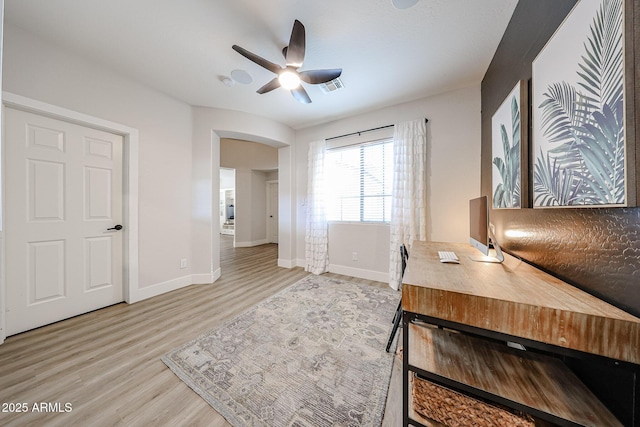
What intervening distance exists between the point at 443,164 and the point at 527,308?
237cm

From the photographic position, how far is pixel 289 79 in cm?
196

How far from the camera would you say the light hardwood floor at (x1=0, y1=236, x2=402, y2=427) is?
116 centimetres

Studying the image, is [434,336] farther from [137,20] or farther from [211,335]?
[137,20]

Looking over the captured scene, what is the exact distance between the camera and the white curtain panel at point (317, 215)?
3508mm

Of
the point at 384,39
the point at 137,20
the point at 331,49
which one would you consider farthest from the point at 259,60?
the point at 384,39

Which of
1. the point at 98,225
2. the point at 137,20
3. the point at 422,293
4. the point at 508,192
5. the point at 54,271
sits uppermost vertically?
the point at 137,20

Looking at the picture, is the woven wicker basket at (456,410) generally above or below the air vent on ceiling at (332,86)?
below

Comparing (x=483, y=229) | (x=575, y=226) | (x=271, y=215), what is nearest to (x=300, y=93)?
(x=483, y=229)

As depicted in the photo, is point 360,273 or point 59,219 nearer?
point 59,219

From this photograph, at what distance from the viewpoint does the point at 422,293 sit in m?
0.87

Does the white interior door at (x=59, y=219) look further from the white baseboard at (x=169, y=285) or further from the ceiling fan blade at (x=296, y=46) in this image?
the ceiling fan blade at (x=296, y=46)

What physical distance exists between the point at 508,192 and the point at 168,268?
12.2ft

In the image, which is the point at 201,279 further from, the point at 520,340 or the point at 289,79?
the point at 520,340

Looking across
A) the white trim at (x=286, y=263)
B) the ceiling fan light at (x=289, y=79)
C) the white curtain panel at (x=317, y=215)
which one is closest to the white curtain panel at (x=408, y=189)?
the white curtain panel at (x=317, y=215)
